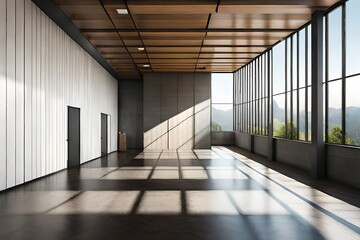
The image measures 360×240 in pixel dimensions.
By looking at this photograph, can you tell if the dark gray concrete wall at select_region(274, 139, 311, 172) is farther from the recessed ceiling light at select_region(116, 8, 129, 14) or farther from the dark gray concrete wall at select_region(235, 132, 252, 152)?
the recessed ceiling light at select_region(116, 8, 129, 14)

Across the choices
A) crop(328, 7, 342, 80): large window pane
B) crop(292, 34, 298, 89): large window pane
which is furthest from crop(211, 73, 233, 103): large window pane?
crop(328, 7, 342, 80): large window pane

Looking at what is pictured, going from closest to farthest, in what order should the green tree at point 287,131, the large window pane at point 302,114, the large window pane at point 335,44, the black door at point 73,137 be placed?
the large window pane at point 335,44
the large window pane at point 302,114
the black door at point 73,137
the green tree at point 287,131

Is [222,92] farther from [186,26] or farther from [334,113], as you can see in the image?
[334,113]

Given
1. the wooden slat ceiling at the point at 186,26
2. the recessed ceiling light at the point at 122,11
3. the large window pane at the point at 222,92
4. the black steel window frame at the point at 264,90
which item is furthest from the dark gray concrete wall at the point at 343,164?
the large window pane at the point at 222,92

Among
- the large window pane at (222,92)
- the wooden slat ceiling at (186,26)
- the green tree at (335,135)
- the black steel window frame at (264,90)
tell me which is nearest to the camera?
the wooden slat ceiling at (186,26)

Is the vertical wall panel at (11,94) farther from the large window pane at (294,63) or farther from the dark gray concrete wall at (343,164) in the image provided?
the large window pane at (294,63)

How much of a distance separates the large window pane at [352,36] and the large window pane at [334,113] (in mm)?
666

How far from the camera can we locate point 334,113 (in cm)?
1026

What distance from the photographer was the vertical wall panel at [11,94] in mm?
8195

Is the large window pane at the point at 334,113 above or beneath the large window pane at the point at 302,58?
beneath

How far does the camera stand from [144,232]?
5.17 m

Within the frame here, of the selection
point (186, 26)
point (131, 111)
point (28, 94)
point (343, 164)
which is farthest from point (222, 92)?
point (28, 94)

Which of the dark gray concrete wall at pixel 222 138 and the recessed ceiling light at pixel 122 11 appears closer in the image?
the recessed ceiling light at pixel 122 11

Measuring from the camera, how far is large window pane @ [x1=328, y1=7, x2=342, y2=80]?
1009cm
